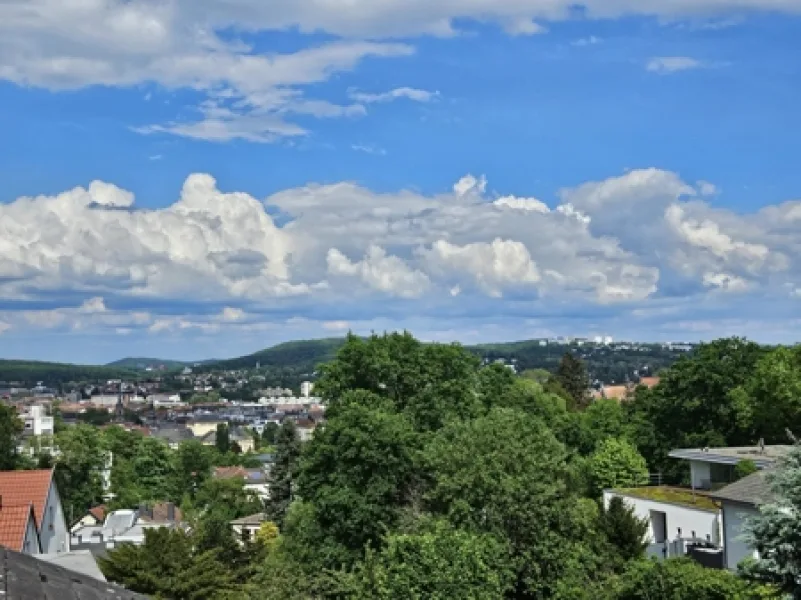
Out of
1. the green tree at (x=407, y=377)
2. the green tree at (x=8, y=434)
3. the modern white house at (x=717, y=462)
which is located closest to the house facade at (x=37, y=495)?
the green tree at (x=407, y=377)

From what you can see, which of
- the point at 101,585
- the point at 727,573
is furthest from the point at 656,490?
the point at 101,585

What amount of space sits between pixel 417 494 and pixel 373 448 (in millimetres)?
2498

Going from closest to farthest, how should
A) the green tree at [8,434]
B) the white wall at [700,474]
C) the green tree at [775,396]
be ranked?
the white wall at [700,474]
the green tree at [775,396]
the green tree at [8,434]

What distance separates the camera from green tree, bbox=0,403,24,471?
59534 mm

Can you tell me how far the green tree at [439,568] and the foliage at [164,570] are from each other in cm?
496

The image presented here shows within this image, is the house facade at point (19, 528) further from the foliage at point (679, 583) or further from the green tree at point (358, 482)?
the foliage at point (679, 583)

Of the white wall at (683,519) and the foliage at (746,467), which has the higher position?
the foliage at (746,467)

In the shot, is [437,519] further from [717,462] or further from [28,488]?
[717,462]

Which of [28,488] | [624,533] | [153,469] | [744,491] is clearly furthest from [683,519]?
[153,469]

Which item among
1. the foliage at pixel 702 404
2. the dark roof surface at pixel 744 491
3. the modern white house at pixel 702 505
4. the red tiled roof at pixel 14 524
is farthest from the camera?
the foliage at pixel 702 404

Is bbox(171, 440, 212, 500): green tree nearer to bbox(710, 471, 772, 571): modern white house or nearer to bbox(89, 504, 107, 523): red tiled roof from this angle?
bbox(89, 504, 107, 523): red tiled roof

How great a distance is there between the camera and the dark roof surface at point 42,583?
844 cm

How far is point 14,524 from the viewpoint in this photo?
28750 mm

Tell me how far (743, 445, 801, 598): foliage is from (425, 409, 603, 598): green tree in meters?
13.3
